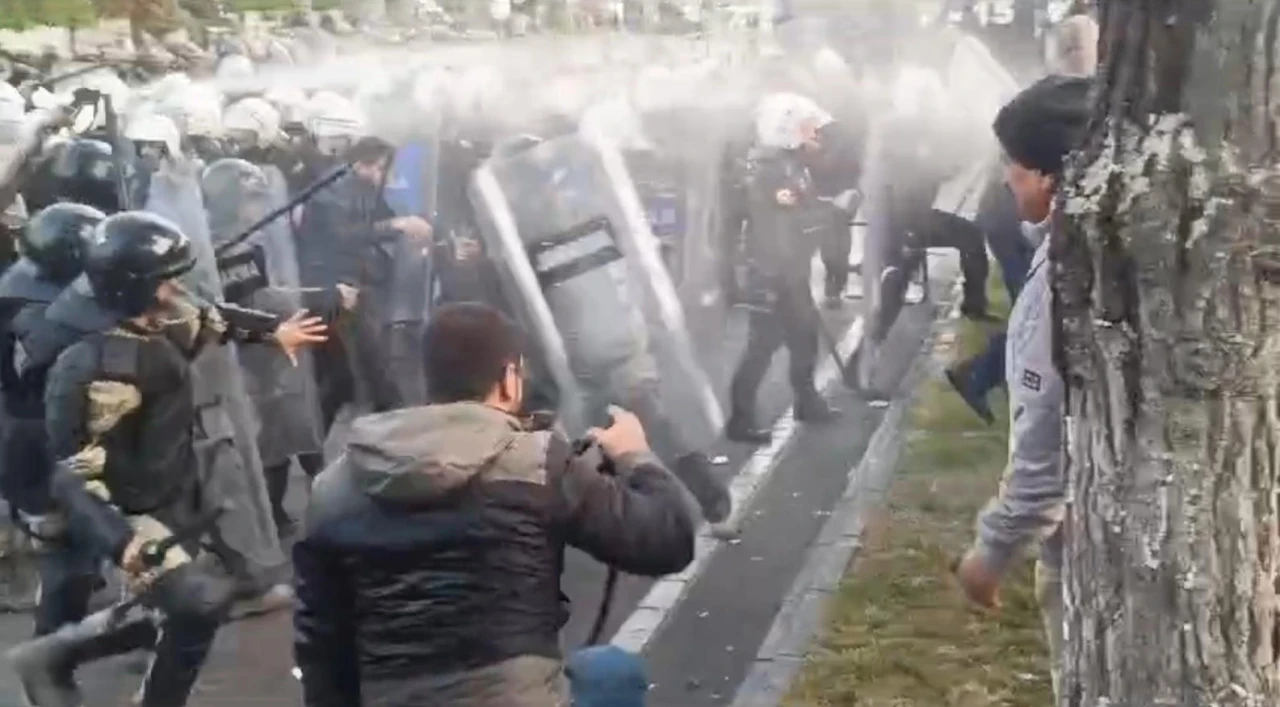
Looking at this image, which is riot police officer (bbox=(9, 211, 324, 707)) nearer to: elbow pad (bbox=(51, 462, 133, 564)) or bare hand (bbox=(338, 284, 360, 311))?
elbow pad (bbox=(51, 462, 133, 564))

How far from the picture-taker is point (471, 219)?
4492 millimetres

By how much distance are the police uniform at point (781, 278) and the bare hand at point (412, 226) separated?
0.85 metres

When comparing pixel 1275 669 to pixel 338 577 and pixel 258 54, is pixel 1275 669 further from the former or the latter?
pixel 258 54

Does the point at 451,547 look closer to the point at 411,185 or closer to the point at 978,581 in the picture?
the point at 978,581

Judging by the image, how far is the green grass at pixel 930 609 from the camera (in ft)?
13.5

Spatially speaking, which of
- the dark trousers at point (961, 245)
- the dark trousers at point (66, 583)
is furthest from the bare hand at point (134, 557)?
the dark trousers at point (961, 245)

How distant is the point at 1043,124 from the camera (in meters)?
3.52

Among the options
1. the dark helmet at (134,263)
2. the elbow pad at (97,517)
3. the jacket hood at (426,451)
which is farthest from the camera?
the elbow pad at (97,517)

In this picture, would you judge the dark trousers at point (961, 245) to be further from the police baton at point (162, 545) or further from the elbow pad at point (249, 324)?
the police baton at point (162, 545)

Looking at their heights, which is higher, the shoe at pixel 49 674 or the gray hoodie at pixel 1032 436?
the gray hoodie at pixel 1032 436

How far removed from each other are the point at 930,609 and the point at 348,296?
1671 millimetres

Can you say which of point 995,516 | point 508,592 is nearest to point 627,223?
point 995,516

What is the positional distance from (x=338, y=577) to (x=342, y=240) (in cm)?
189

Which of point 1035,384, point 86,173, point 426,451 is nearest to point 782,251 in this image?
point 1035,384
